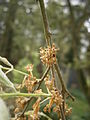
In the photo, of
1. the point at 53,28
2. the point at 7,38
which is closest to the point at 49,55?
the point at 53,28

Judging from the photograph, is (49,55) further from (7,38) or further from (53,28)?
(7,38)

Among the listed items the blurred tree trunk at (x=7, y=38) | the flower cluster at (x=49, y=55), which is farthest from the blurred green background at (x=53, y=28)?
the flower cluster at (x=49, y=55)

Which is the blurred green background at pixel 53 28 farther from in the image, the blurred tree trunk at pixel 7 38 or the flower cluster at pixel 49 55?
the flower cluster at pixel 49 55

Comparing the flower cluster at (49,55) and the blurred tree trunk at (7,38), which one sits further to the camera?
the blurred tree trunk at (7,38)

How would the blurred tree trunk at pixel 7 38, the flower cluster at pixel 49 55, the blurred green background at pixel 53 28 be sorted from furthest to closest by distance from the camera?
1. the blurred tree trunk at pixel 7 38
2. the blurred green background at pixel 53 28
3. the flower cluster at pixel 49 55

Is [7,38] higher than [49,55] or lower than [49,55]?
lower

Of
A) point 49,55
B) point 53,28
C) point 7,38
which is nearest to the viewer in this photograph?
point 49,55

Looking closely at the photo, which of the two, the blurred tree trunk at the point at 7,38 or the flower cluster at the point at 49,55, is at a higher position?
the flower cluster at the point at 49,55

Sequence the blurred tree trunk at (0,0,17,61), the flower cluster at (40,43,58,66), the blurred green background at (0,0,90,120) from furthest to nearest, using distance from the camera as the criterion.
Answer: the blurred tree trunk at (0,0,17,61)
the blurred green background at (0,0,90,120)
the flower cluster at (40,43,58,66)

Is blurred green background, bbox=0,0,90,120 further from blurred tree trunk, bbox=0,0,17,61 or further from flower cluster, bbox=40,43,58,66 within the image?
flower cluster, bbox=40,43,58,66

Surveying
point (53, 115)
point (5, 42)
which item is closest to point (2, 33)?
point (5, 42)

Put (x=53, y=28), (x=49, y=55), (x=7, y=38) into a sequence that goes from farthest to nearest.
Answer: (x=7, y=38) < (x=53, y=28) < (x=49, y=55)

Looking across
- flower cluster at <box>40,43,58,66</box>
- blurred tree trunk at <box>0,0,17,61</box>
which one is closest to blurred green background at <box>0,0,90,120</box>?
blurred tree trunk at <box>0,0,17,61</box>
